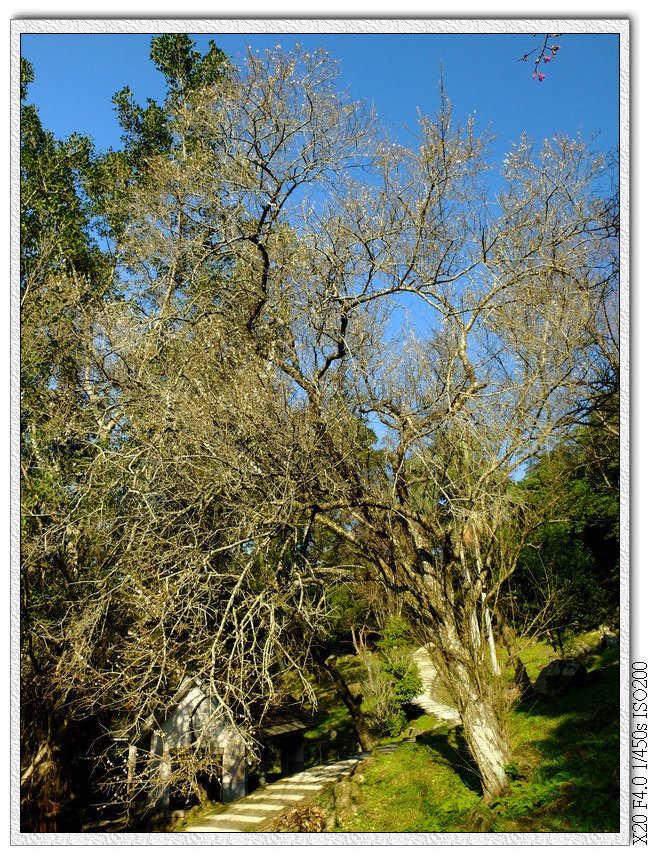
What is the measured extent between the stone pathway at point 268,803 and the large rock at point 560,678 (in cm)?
351

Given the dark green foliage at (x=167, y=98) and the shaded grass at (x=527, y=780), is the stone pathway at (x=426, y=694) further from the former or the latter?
the dark green foliage at (x=167, y=98)

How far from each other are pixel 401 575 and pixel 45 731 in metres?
5.07

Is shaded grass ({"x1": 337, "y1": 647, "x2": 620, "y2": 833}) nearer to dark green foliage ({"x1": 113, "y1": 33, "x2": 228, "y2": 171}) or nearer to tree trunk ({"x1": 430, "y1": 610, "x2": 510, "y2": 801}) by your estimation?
tree trunk ({"x1": 430, "y1": 610, "x2": 510, "y2": 801})

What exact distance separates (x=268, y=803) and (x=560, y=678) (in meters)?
5.36

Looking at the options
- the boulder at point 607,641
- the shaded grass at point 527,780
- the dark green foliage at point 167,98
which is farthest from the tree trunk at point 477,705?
the dark green foliage at point 167,98

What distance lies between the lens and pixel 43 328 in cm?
780

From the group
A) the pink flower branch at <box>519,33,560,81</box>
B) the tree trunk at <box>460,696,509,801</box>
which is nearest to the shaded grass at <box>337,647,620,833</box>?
the tree trunk at <box>460,696,509,801</box>

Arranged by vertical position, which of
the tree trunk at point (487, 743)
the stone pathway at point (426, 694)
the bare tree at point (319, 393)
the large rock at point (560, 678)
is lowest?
the stone pathway at point (426, 694)

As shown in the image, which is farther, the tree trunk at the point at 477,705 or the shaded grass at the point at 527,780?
the tree trunk at the point at 477,705

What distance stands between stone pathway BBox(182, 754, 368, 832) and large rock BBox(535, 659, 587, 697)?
3.51 metres

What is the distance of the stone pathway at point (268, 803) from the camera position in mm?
6516

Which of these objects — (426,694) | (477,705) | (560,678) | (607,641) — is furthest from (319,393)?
(426,694)

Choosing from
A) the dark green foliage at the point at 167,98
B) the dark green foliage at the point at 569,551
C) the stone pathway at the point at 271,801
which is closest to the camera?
the stone pathway at the point at 271,801

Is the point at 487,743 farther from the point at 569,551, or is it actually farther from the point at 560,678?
the point at 569,551
